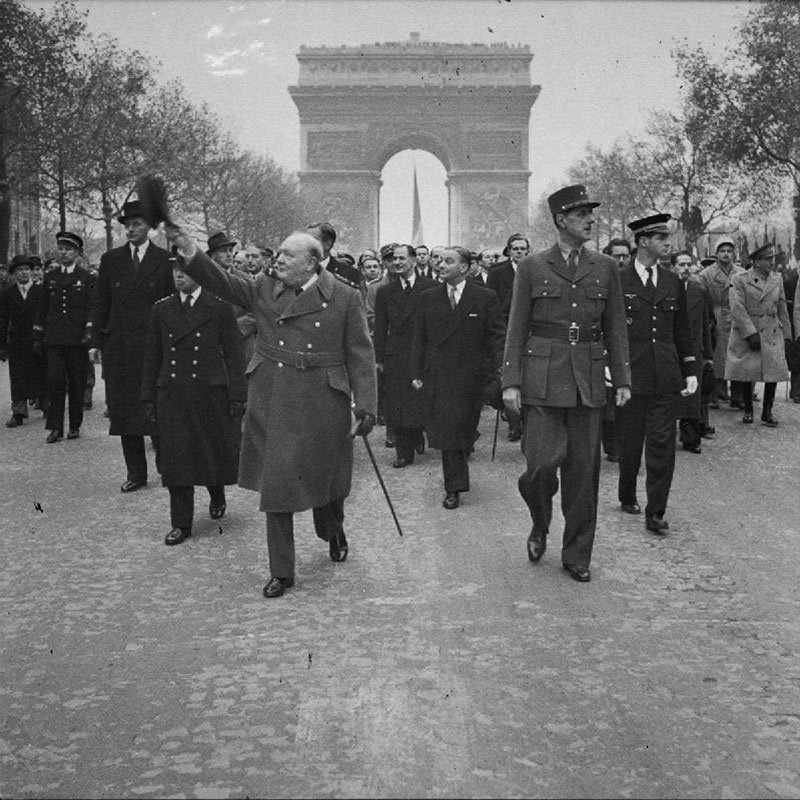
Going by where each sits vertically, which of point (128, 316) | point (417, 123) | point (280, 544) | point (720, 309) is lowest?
point (280, 544)

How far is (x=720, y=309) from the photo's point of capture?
47.9ft

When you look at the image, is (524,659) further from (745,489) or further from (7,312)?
(7,312)

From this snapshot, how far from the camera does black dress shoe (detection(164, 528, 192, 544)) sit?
722 cm

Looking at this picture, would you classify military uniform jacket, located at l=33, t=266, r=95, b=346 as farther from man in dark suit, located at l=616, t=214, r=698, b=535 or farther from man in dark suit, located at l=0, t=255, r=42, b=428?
man in dark suit, located at l=616, t=214, r=698, b=535

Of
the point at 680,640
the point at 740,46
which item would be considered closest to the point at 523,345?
the point at 680,640

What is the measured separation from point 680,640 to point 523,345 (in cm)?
193

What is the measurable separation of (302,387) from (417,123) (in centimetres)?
5728

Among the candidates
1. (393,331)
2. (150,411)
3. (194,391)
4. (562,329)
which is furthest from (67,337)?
(562,329)

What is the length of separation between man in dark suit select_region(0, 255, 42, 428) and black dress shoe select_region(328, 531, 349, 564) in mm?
7918

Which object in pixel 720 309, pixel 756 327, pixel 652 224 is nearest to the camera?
pixel 652 224

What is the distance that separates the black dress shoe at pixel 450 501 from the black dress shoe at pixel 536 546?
5.50ft

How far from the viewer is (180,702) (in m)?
4.51

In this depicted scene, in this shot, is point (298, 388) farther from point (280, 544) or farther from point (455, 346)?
point (455, 346)

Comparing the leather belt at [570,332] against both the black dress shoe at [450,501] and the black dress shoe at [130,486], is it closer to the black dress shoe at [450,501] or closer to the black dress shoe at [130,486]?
the black dress shoe at [450,501]
